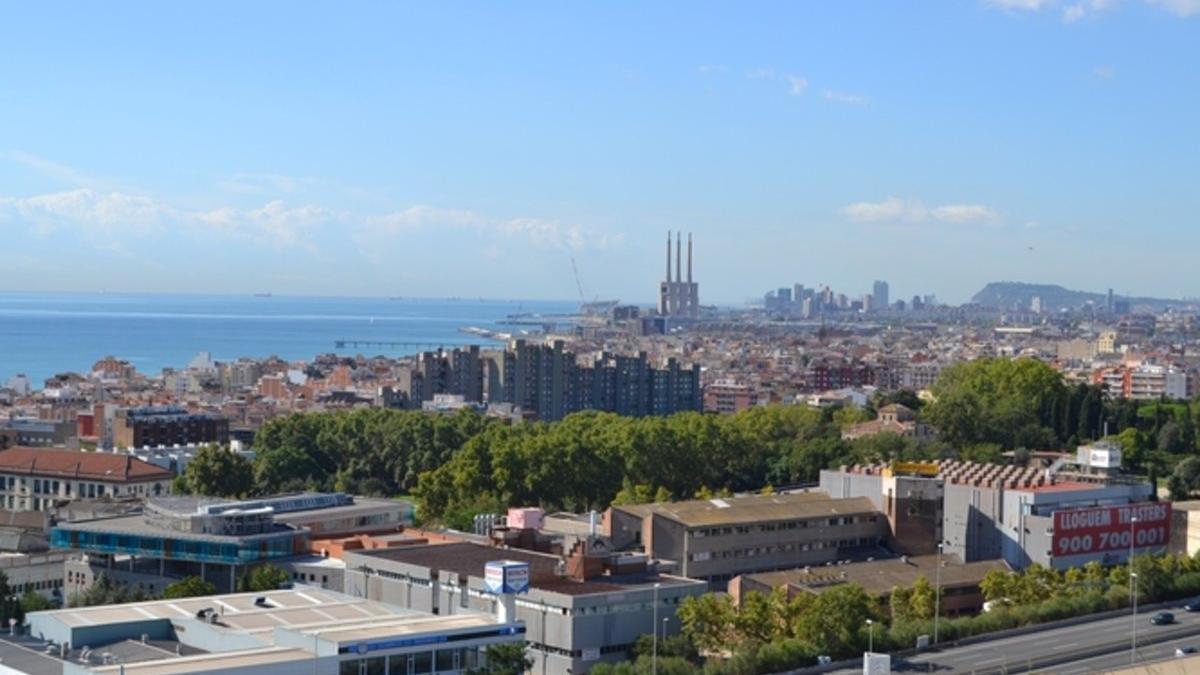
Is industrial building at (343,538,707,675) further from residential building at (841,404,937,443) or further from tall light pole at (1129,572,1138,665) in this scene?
residential building at (841,404,937,443)

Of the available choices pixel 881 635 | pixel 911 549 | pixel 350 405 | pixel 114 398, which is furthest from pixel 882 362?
pixel 881 635

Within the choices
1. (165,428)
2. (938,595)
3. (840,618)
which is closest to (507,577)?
(840,618)

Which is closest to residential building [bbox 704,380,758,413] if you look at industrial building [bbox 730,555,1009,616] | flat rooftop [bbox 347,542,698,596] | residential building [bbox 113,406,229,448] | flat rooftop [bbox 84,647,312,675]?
residential building [bbox 113,406,229,448]

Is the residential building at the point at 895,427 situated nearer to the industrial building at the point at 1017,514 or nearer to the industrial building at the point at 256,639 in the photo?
the industrial building at the point at 1017,514

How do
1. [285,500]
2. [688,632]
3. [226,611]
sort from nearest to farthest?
[226,611], [688,632], [285,500]

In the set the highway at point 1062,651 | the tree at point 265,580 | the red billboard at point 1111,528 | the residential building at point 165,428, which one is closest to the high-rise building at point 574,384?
the residential building at point 165,428

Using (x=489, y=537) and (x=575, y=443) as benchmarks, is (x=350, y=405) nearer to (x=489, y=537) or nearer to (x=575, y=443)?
(x=575, y=443)
